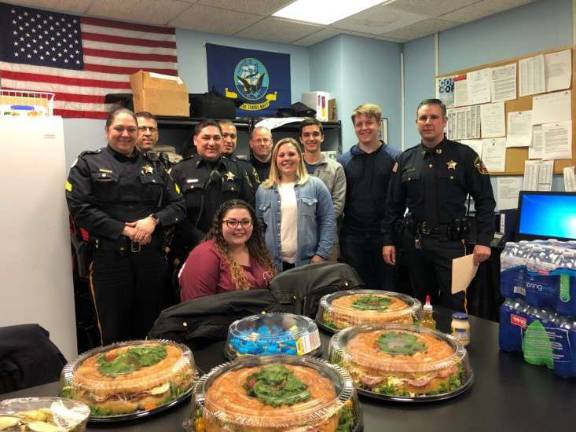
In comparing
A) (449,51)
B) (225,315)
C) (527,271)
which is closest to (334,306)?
(225,315)

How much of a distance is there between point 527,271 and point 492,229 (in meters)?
1.42

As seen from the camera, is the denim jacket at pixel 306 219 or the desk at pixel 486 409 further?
the denim jacket at pixel 306 219

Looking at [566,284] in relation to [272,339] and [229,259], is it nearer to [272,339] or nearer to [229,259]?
[272,339]

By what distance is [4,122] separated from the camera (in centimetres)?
300

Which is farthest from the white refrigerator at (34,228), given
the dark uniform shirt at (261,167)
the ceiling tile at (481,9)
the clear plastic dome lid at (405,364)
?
the ceiling tile at (481,9)

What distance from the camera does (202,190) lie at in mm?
3104

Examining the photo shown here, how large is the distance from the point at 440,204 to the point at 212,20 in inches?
104

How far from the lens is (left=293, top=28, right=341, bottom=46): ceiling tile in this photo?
15.1ft

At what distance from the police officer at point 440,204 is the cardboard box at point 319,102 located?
1.98m

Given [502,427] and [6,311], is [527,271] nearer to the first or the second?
[502,427]

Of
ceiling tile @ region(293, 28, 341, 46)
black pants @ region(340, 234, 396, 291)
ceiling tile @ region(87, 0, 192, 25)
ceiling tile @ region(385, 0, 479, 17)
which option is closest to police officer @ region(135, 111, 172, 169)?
ceiling tile @ region(87, 0, 192, 25)

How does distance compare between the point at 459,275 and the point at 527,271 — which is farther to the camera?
the point at 459,275

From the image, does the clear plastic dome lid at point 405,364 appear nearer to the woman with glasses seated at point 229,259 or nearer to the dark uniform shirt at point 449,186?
the woman with glasses seated at point 229,259

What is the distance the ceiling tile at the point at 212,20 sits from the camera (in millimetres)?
3924
